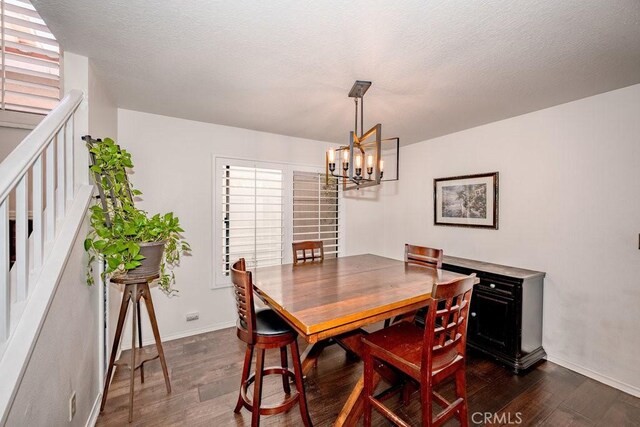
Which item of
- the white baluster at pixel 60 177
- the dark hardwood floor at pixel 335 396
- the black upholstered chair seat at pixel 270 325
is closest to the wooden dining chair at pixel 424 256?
the dark hardwood floor at pixel 335 396

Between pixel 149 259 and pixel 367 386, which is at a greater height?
pixel 149 259

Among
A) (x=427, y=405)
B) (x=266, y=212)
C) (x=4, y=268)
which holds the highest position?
(x=266, y=212)

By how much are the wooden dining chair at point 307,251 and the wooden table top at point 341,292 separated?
0.25 metres

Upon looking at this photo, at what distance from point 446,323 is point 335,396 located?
47.6 inches

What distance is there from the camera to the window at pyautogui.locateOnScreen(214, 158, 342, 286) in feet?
10.9

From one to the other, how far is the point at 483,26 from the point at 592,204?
206 centimetres

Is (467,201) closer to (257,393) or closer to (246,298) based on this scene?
(246,298)

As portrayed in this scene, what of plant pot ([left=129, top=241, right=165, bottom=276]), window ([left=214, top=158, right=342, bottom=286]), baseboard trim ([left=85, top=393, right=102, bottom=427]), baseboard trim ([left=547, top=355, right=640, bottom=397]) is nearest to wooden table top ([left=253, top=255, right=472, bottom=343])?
plant pot ([left=129, top=241, right=165, bottom=276])

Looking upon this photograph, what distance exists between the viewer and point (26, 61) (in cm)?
230

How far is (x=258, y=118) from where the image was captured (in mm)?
3076

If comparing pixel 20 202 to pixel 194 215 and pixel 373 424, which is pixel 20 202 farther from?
pixel 373 424

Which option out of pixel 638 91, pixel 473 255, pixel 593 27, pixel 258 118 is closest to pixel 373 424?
pixel 473 255

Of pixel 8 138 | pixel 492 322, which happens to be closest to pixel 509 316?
pixel 492 322

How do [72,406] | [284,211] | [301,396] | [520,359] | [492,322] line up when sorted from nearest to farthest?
[72,406]
[301,396]
[520,359]
[492,322]
[284,211]
